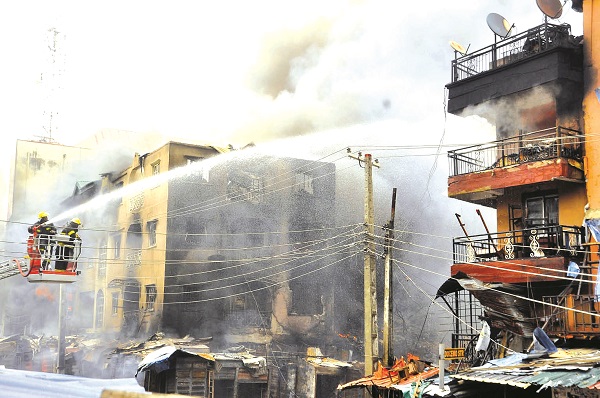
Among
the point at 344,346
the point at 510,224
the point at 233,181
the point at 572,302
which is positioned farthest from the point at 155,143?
the point at 572,302

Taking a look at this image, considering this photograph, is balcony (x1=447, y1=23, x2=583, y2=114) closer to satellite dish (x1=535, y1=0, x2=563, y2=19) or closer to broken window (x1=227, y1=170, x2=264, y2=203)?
satellite dish (x1=535, y1=0, x2=563, y2=19)

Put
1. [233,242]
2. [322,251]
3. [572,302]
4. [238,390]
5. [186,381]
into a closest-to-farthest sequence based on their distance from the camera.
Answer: [572,302] → [186,381] → [238,390] → [233,242] → [322,251]

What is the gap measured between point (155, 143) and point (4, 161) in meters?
17.8

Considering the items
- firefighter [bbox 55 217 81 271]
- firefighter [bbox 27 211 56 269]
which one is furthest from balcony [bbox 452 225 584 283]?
firefighter [bbox 27 211 56 269]

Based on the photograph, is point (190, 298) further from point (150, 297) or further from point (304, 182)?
point (304, 182)

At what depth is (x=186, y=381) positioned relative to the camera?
32.9 m

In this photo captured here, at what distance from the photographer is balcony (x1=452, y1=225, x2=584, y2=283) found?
912 inches

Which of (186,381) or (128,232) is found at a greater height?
(128,232)

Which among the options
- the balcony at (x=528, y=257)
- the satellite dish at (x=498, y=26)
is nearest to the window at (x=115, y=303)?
the balcony at (x=528, y=257)

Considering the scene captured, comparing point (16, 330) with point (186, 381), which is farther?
point (16, 330)

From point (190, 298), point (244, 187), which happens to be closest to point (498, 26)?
point (244, 187)

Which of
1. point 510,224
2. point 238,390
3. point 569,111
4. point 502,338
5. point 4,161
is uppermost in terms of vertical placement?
point 4,161

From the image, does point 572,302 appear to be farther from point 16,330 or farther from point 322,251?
point 16,330

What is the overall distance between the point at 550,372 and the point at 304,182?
32.6m
